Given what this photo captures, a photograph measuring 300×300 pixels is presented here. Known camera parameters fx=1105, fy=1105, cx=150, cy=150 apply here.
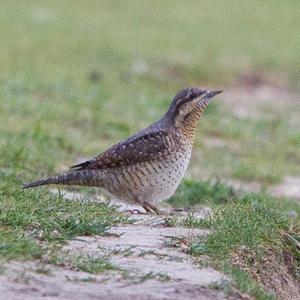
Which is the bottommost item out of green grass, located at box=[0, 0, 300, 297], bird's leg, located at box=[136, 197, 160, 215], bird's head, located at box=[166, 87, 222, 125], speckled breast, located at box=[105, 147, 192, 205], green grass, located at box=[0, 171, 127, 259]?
green grass, located at box=[0, 171, 127, 259]

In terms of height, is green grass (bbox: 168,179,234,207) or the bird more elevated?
green grass (bbox: 168,179,234,207)

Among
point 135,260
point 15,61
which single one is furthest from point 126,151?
point 15,61

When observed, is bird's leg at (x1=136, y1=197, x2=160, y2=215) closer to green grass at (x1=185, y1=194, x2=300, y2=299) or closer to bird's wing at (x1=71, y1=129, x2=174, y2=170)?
bird's wing at (x1=71, y1=129, x2=174, y2=170)

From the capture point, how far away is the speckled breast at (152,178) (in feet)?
26.0

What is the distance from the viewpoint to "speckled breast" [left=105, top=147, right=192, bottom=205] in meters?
7.93

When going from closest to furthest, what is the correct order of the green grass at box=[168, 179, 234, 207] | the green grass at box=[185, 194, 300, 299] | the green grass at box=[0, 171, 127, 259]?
1. the green grass at box=[0, 171, 127, 259]
2. the green grass at box=[185, 194, 300, 299]
3. the green grass at box=[168, 179, 234, 207]

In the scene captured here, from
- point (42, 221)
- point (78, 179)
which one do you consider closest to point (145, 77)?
point (78, 179)

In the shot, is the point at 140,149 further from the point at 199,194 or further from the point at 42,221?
the point at 199,194

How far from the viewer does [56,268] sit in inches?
232

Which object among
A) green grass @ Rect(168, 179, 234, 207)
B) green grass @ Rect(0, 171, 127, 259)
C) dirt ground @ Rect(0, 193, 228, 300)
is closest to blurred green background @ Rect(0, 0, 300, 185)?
green grass @ Rect(168, 179, 234, 207)

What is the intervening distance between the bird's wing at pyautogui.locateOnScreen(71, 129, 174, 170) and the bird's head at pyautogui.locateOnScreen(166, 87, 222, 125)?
23cm

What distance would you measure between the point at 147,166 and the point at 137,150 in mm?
158

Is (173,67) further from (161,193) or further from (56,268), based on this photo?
(56,268)

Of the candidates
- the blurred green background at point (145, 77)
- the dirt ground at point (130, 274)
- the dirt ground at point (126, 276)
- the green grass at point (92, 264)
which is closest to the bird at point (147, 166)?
the dirt ground at point (130, 274)
